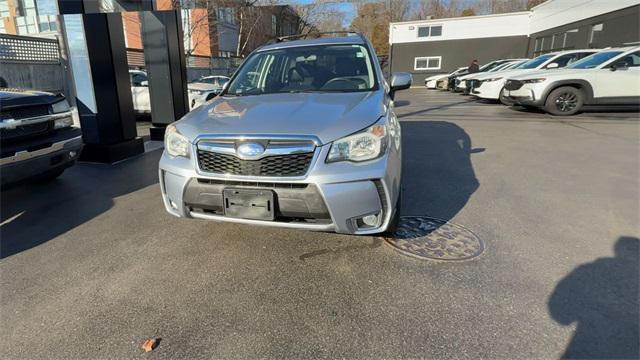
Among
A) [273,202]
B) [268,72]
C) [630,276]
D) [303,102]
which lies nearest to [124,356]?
[273,202]

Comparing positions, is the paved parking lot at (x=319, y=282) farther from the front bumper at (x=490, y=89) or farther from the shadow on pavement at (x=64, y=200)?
the front bumper at (x=490, y=89)

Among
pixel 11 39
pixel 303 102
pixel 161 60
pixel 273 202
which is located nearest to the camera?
pixel 273 202

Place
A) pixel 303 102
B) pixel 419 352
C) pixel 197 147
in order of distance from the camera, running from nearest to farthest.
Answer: pixel 419 352 → pixel 197 147 → pixel 303 102

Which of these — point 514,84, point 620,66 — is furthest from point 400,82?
point 620,66

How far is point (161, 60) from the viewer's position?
747 centimetres

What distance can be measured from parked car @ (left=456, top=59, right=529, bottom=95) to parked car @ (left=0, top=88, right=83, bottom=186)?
1305 centimetres

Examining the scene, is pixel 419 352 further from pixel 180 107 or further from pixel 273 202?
pixel 180 107

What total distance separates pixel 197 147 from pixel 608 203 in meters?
4.34

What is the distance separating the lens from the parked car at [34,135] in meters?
3.55

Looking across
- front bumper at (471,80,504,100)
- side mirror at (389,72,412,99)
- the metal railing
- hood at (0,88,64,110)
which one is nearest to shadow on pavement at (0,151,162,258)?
hood at (0,88,64,110)

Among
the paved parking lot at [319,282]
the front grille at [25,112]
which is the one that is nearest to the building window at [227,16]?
the front grille at [25,112]

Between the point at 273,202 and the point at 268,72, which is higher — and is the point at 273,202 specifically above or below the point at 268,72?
below

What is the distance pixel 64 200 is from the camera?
4324mm

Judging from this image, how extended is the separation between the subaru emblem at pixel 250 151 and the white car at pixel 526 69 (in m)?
10.4
